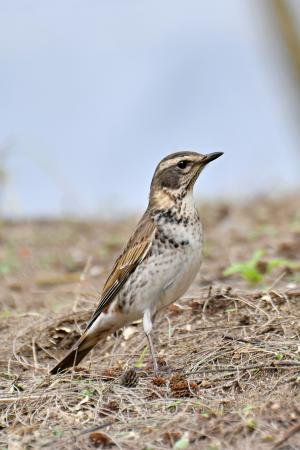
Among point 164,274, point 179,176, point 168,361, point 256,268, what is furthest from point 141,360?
point 256,268

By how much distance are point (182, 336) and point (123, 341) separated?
65cm

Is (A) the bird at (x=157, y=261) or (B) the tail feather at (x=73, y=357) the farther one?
(B) the tail feather at (x=73, y=357)

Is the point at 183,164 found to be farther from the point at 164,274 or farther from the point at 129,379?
the point at 129,379

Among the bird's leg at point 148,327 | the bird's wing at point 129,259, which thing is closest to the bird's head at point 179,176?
the bird's wing at point 129,259

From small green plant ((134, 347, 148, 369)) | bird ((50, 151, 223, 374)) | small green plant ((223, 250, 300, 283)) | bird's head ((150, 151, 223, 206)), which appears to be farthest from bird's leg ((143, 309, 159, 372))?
small green plant ((223, 250, 300, 283))

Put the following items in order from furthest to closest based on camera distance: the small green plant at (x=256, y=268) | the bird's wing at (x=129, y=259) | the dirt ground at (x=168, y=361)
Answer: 1. the small green plant at (x=256, y=268)
2. the bird's wing at (x=129, y=259)
3. the dirt ground at (x=168, y=361)

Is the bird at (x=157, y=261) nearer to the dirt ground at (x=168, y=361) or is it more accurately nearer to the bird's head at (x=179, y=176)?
the bird's head at (x=179, y=176)

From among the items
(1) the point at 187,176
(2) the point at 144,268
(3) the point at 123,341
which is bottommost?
(3) the point at 123,341

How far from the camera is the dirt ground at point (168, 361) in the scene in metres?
5.40

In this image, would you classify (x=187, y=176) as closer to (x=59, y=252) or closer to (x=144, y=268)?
(x=144, y=268)

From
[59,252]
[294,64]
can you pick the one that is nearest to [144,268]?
[59,252]

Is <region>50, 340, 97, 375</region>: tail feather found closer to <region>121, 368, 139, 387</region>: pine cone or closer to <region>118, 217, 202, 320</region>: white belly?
<region>118, 217, 202, 320</region>: white belly

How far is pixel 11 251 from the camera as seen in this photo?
11.8 metres

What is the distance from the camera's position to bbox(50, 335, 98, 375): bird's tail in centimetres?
716
